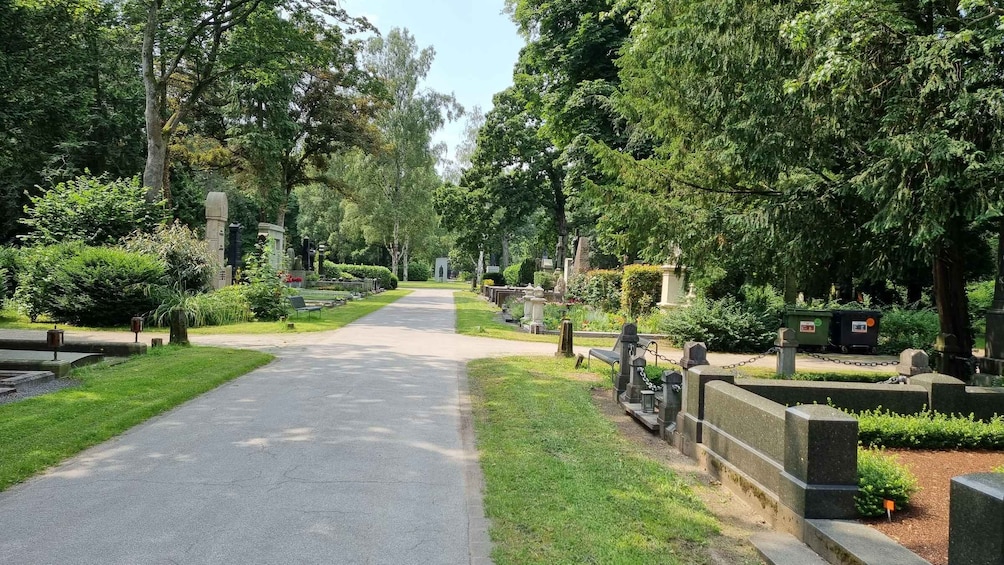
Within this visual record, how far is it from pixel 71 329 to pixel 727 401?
16701 mm

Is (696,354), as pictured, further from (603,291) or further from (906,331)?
(603,291)

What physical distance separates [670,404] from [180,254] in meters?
17.5

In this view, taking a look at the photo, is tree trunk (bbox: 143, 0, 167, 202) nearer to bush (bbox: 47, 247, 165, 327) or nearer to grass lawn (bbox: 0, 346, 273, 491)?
bush (bbox: 47, 247, 165, 327)

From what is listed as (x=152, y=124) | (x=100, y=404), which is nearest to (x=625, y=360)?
(x=100, y=404)

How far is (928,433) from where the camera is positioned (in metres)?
6.30

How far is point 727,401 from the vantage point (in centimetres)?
585

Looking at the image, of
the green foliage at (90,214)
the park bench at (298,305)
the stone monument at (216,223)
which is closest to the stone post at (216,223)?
the stone monument at (216,223)

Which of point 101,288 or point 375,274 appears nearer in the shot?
→ point 101,288

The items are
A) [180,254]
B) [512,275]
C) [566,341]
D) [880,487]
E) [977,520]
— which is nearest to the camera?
[977,520]

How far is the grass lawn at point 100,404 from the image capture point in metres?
5.87

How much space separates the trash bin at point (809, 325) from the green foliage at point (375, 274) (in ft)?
124

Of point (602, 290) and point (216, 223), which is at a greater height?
point (216, 223)

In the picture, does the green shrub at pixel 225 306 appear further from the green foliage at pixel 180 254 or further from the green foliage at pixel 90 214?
the green foliage at pixel 90 214

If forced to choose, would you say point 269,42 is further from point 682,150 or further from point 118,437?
point 118,437
